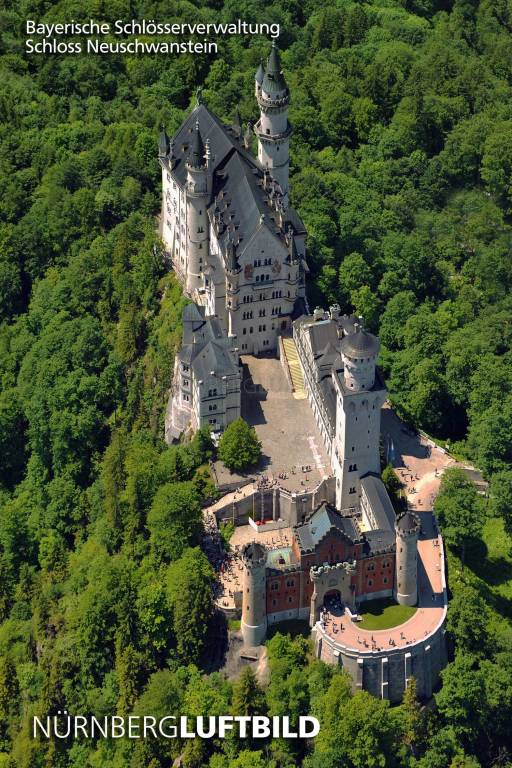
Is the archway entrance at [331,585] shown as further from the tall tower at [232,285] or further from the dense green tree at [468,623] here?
the tall tower at [232,285]

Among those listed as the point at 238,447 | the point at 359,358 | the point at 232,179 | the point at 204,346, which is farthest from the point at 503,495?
the point at 232,179

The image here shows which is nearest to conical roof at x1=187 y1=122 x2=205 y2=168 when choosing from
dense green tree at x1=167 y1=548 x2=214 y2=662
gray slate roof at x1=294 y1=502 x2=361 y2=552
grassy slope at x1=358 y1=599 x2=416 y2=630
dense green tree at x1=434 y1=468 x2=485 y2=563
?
dense green tree at x1=434 y1=468 x2=485 y2=563

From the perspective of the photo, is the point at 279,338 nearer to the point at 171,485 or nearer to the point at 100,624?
the point at 171,485

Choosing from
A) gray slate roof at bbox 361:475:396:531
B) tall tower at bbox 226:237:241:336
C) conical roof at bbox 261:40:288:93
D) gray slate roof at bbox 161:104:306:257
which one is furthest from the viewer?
conical roof at bbox 261:40:288:93

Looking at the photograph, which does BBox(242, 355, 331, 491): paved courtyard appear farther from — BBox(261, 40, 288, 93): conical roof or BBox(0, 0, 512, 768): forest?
BBox(261, 40, 288, 93): conical roof

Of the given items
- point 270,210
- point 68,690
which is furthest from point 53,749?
point 270,210

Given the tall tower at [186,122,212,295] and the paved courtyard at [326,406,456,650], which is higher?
the tall tower at [186,122,212,295]
